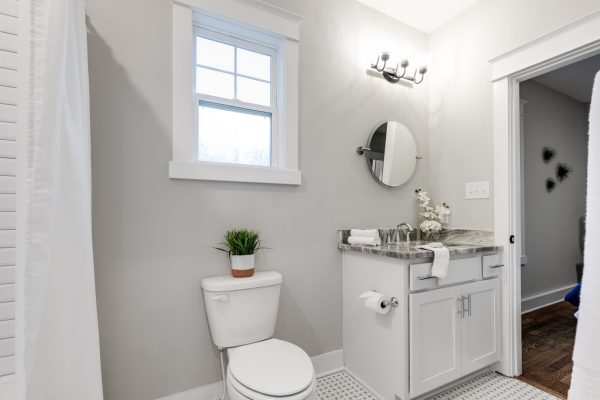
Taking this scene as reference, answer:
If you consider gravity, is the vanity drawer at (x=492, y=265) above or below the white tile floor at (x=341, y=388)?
above

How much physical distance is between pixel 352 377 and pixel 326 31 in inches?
90.1

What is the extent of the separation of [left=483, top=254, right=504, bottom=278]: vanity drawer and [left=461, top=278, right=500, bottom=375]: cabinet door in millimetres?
45

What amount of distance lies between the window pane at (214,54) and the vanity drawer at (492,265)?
6.53 ft

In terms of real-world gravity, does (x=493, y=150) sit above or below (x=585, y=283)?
above

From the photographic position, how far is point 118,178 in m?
1.47

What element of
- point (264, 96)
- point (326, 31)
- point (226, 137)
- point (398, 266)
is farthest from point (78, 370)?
point (326, 31)

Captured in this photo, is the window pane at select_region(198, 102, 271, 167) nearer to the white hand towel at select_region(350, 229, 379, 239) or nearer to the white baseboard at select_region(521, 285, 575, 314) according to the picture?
the white hand towel at select_region(350, 229, 379, 239)

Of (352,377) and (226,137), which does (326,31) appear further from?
(352,377)

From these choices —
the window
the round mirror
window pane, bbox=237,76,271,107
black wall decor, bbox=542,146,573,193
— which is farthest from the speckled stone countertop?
black wall decor, bbox=542,146,573,193

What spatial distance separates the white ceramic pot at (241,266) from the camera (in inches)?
62.4

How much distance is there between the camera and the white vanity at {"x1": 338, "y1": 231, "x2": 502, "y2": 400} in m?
1.56

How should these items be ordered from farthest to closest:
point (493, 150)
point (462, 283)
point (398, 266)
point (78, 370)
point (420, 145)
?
point (420, 145), point (493, 150), point (462, 283), point (398, 266), point (78, 370)

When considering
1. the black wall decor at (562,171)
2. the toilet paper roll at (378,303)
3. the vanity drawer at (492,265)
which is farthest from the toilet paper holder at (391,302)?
the black wall decor at (562,171)

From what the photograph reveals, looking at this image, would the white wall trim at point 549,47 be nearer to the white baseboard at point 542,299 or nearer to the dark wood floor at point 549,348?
the dark wood floor at point 549,348
